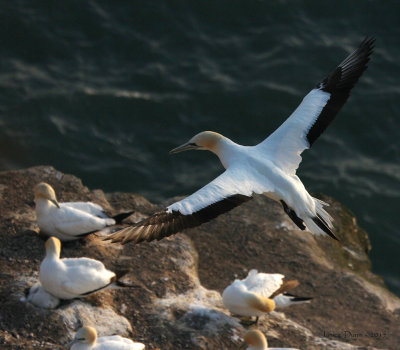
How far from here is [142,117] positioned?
11.9m

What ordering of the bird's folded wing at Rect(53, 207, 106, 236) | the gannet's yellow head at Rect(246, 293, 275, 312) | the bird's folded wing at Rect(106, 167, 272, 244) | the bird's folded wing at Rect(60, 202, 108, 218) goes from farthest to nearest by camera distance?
the bird's folded wing at Rect(60, 202, 108, 218) < the bird's folded wing at Rect(53, 207, 106, 236) < the gannet's yellow head at Rect(246, 293, 275, 312) < the bird's folded wing at Rect(106, 167, 272, 244)

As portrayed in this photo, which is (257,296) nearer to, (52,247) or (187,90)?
(52,247)

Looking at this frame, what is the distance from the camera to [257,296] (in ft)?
22.8

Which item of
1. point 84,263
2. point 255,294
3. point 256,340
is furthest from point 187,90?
point 256,340

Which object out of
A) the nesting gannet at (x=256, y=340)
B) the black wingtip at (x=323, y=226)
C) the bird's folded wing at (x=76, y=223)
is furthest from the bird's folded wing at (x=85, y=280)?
the black wingtip at (x=323, y=226)

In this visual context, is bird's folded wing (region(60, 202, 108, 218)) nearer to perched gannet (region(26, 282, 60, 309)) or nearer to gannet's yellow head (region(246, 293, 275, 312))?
perched gannet (region(26, 282, 60, 309))

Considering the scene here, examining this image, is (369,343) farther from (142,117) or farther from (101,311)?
(142,117)

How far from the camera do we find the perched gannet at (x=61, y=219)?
765cm

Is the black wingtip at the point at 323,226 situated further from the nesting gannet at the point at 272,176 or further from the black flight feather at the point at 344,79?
the black flight feather at the point at 344,79

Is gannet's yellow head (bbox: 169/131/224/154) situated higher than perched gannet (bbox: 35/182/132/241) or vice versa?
gannet's yellow head (bbox: 169/131/224/154)

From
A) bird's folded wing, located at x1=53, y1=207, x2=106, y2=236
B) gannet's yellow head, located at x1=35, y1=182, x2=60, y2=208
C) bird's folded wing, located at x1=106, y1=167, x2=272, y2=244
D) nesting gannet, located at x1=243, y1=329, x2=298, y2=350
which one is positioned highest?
bird's folded wing, located at x1=106, y1=167, x2=272, y2=244

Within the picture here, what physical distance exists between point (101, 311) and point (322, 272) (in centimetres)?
275

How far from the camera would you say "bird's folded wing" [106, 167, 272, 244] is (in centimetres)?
596

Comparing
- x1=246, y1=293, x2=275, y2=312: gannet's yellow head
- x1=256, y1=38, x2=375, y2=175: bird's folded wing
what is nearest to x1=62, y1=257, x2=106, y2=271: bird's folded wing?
x1=246, y1=293, x2=275, y2=312: gannet's yellow head
